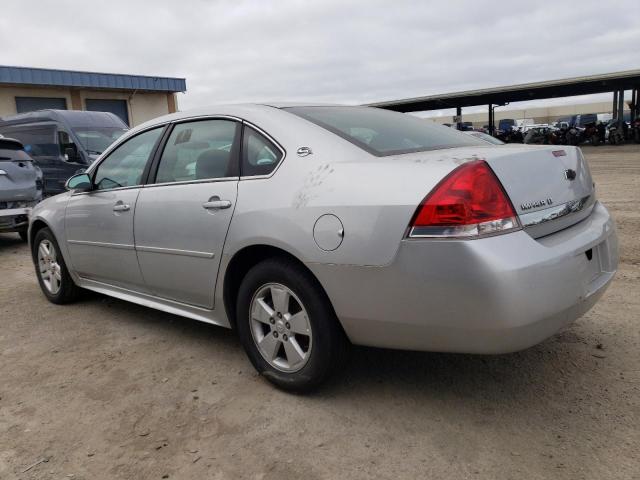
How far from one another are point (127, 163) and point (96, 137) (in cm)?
812

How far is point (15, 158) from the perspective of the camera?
8070mm

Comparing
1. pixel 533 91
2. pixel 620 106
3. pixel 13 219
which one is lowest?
pixel 13 219

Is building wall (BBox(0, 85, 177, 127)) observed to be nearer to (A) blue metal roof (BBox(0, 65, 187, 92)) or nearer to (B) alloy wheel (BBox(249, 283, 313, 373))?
(A) blue metal roof (BBox(0, 65, 187, 92))

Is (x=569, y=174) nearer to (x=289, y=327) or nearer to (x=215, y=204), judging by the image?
(x=289, y=327)

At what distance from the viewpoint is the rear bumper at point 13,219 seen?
756 centimetres

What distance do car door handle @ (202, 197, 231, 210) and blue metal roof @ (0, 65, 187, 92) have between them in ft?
70.5

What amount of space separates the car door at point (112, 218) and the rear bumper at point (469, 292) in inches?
67.3

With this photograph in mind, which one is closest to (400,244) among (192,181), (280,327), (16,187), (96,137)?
(280,327)

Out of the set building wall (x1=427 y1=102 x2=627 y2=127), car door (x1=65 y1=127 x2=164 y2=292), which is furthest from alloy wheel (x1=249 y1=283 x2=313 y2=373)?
building wall (x1=427 y1=102 x2=627 y2=127)

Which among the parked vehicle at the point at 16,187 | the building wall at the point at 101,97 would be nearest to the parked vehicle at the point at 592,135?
the building wall at the point at 101,97

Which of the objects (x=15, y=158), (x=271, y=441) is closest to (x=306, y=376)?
(x=271, y=441)

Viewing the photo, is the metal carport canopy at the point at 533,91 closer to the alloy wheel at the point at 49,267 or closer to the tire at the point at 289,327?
the alloy wheel at the point at 49,267

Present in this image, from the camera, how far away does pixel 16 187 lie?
7.79 metres

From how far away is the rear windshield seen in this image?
9.34 feet
